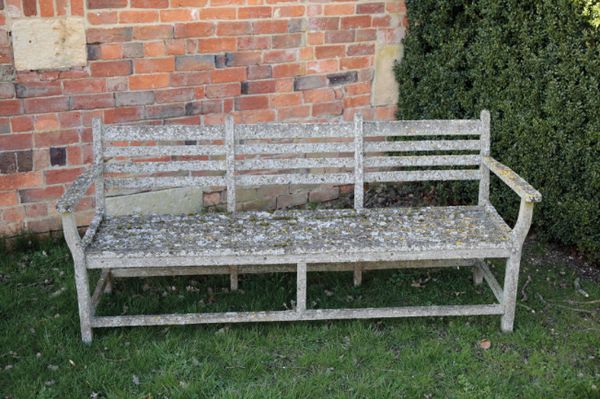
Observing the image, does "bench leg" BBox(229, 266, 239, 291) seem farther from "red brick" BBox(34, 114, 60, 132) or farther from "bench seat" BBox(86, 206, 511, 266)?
"red brick" BBox(34, 114, 60, 132)

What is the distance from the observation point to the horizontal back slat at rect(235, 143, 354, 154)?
14.0ft

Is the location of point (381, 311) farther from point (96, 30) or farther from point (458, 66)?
point (96, 30)

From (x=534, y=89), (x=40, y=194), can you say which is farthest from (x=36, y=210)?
(x=534, y=89)

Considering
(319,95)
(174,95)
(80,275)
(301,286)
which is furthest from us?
(319,95)

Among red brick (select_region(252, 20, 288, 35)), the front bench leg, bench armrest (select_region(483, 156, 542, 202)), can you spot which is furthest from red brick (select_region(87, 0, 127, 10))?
bench armrest (select_region(483, 156, 542, 202))

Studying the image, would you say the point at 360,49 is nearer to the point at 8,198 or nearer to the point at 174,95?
the point at 174,95

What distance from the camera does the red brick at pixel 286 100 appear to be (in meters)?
5.39

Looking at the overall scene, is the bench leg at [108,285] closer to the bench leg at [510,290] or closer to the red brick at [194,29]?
the red brick at [194,29]

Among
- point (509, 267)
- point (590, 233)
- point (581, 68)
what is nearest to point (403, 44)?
point (581, 68)

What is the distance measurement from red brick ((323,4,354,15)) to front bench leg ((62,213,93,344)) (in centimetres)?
266

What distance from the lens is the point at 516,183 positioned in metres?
3.90

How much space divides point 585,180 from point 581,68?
2.23ft

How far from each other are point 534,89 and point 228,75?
6.88ft

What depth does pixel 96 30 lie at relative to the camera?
472cm
